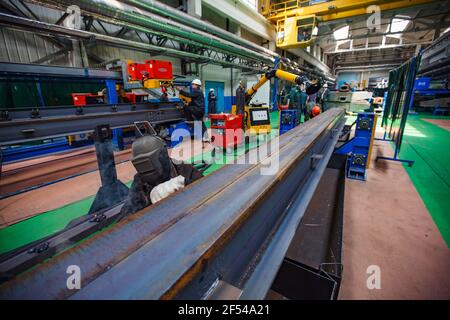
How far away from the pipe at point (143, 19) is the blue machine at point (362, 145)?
431cm

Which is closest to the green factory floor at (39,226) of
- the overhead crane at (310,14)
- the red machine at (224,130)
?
the red machine at (224,130)

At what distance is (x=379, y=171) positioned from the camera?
3.48 metres

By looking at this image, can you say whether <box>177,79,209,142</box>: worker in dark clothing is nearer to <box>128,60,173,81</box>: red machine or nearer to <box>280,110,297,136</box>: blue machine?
<box>128,60,173,81</box>: red machine

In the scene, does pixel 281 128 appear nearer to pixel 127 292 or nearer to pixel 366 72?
pixel 127 292

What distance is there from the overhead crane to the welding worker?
10455 millimetres

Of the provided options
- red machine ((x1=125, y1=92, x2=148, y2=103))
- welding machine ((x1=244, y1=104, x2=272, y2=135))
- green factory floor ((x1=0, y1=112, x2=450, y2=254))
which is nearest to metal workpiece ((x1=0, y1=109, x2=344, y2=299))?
green factory floor ((x1=0, y1=112, x2=450, y2=254))

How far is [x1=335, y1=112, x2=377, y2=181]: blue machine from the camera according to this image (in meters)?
3.04

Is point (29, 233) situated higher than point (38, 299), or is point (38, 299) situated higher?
point (38, 299)

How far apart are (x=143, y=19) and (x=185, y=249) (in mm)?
4850

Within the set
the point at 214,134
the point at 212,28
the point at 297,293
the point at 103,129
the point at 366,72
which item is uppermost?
the point at 366,72

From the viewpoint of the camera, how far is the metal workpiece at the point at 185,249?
516 millimetres

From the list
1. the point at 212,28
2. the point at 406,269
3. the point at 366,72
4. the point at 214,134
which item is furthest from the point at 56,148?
the point at 366,72

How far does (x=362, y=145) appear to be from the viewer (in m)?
3.10
